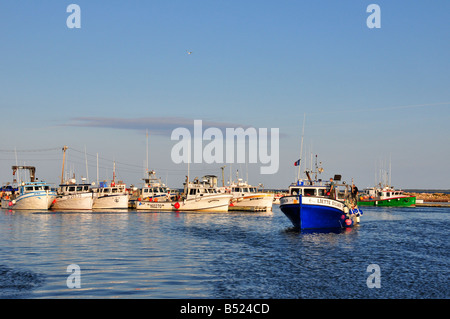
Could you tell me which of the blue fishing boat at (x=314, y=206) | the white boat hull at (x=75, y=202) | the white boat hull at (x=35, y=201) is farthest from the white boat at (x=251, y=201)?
the blue fishing boat at (x=314, y=206)

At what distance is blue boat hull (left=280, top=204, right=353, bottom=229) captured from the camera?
46.5 metres

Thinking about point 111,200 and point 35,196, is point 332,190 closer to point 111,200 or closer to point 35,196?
point 111,200

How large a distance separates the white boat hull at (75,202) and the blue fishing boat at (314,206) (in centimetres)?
4854

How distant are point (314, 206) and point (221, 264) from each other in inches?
795

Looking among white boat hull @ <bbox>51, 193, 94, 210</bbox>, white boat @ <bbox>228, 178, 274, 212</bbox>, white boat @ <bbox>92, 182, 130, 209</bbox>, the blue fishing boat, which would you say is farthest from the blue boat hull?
white boat hull @ <bbox>51, 193, 94, 210</bbox>

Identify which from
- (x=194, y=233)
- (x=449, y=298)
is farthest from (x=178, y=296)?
(x=194, y=233)

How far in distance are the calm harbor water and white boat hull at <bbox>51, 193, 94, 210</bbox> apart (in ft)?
125

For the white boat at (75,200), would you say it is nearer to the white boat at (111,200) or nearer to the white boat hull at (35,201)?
the white boat hull at (35,201)

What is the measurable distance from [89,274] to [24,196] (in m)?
66.6

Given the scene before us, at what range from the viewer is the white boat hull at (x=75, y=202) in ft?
283

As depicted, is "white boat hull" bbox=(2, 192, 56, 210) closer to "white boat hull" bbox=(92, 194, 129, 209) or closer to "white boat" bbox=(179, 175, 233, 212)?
"white boat hull" bbox=(92, 194, 129, 209)

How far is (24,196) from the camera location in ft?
278

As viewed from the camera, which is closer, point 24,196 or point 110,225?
point 110,225
